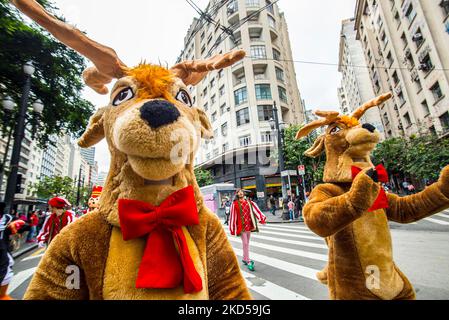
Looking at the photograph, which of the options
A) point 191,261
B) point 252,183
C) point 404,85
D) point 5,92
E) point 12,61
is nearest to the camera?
point 191,261

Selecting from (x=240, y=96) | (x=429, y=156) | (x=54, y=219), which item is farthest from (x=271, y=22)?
(x=54, y=219)

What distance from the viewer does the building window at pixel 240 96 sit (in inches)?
973

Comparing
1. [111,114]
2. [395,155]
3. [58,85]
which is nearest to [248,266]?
[111,114]

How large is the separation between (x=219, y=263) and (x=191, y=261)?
0.78ft

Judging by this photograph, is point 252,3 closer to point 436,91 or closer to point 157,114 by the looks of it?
point 436,91

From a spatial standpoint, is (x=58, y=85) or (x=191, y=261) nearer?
(x=191, y=261)

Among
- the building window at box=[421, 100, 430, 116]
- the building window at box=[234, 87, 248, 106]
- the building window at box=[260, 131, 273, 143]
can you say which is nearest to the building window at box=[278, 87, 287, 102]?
the building window at box=[234, 87, 248, 106]

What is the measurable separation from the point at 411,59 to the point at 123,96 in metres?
23.9

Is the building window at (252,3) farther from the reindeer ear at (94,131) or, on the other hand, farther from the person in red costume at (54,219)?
the reindeer ear at (94,131)

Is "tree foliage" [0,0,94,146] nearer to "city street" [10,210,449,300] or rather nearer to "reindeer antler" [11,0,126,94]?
"city street" [10,210,449,300]

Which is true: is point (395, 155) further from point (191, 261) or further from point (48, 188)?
point (48, 188)

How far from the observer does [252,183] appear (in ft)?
79.7

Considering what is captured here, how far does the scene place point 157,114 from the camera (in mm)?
917

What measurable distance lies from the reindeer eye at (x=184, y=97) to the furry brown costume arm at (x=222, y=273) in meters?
0.69
